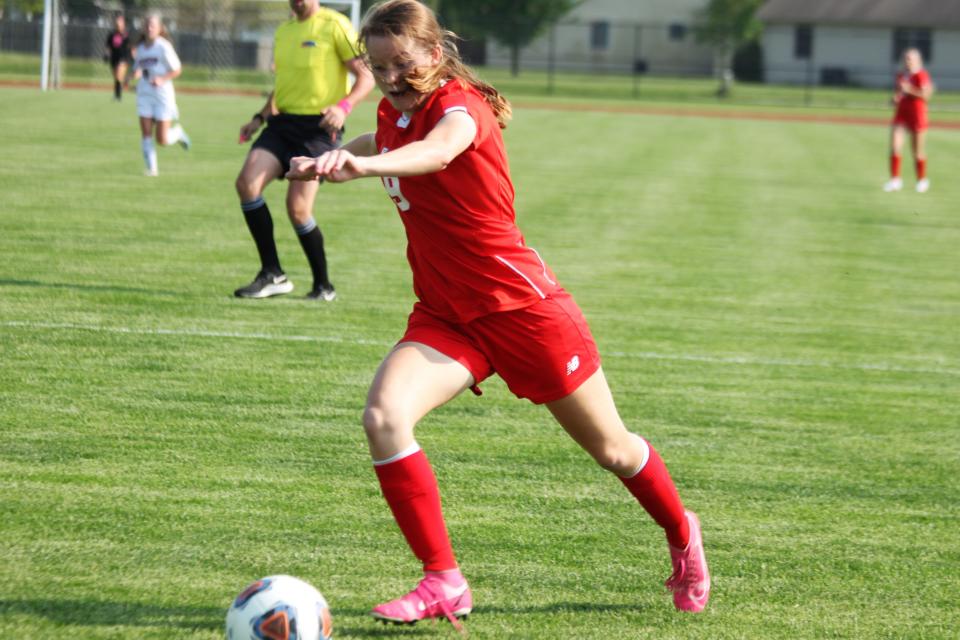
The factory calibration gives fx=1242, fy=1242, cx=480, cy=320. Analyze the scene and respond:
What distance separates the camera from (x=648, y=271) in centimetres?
1141

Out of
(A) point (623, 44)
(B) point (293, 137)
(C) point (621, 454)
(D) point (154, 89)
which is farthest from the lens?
(A) point (623, 44)

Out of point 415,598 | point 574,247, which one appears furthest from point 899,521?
point 574,247

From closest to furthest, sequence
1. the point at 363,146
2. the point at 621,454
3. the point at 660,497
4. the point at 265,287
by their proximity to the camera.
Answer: the point at 621,454 < the point at 660,497 < the point at 363,146 < the point at 265,287

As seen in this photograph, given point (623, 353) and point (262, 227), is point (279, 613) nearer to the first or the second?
point (623, 353)

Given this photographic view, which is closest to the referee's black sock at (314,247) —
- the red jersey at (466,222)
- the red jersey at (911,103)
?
the red jersey at (466,222)

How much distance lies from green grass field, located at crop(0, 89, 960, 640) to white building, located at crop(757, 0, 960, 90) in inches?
2349

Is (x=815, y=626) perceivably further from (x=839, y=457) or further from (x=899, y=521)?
(x=839, y=457)

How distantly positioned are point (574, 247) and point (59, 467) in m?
7.93

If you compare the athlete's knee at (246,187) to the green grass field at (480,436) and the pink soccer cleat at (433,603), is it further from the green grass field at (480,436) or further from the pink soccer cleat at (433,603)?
the pink soccer cleat at (433,603)

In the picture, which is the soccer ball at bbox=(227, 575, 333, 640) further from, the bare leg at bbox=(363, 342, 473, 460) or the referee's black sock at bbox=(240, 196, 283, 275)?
the referee's black sock at bbox=(240, 196, 283, 275)

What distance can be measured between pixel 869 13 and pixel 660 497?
71.9 metres

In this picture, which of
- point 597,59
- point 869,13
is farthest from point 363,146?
point 869,13

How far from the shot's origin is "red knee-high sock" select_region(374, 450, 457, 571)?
12.4ft

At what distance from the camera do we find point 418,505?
150 inches
